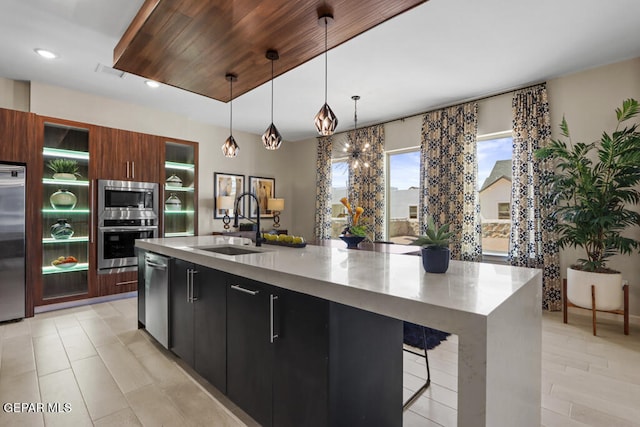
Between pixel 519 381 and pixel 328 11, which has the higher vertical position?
pixel 328 11

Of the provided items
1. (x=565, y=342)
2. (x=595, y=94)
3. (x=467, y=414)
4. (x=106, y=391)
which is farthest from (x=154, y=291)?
(x=595, y=94)

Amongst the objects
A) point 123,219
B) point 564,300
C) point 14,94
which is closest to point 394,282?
point 564,300

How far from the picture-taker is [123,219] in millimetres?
4164

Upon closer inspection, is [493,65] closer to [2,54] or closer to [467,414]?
[467,414]

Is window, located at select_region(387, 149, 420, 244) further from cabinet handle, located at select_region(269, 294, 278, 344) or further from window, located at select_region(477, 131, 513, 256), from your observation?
cabinet handle, located at select_region(269, 294, 278, 344)

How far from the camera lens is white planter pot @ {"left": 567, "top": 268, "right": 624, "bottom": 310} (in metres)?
2.93

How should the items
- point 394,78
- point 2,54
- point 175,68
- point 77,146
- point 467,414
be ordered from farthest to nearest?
1. point 77,146
2. point 394,78
3. point 2,54
4. point 175,68
5. point 467,414

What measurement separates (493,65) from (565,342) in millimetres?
2933

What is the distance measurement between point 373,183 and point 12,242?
4.94 meters

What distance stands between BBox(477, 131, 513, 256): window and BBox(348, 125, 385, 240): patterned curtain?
159 centimetres

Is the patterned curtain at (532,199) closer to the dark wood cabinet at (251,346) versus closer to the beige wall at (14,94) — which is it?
the dark wood cabinet at (251,346)

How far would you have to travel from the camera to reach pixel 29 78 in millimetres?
3738

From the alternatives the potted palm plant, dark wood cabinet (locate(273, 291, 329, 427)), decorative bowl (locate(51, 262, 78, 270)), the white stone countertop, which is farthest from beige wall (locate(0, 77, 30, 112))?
the potted palm plant

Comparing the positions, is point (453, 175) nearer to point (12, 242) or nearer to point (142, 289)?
point (142, 289)
